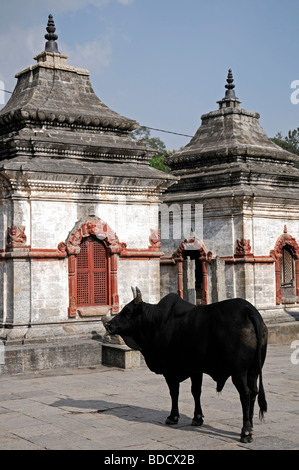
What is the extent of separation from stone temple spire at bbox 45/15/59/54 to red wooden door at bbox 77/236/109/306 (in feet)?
16.7

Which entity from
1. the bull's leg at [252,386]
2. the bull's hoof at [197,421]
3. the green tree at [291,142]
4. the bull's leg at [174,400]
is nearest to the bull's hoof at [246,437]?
the bull's leg at [252,386]

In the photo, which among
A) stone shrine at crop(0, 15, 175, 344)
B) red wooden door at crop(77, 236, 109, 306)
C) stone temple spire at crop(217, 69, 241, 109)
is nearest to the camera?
stone shrine at crop(0, 15, 175, 344)

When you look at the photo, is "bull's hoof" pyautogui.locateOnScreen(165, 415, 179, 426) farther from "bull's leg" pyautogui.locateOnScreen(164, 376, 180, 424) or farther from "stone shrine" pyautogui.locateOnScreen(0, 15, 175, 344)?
"stone shrine" pyautogui.locateOnScreen(0, 15, 175, 344)

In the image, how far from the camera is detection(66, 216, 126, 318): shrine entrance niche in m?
14.4

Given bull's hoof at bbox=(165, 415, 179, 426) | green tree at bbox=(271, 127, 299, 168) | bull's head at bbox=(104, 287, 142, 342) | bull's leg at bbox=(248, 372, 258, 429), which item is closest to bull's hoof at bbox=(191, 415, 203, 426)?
bull's hoof at bbox=(165, 415, 179, 426)

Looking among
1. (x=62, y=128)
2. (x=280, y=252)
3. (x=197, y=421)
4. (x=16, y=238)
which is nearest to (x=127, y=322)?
(x=197, y=421)

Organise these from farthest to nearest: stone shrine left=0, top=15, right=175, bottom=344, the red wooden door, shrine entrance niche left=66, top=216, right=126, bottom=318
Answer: the red wooden door < shrine entrance niche left=66, top=216, right=126, bottom=318 < stone shrine left=0, top=15, right=175, bottom=344

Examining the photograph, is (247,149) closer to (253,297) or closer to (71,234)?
(253,297)

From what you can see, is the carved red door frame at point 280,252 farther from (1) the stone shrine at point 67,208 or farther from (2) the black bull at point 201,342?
(2) the black bull at point 201,342

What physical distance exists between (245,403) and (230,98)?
47.5 ft

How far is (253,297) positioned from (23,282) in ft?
22.8

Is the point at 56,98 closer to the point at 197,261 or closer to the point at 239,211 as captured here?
the point at 239,211

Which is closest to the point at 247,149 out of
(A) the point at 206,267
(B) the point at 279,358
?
(A) the point at 206,267

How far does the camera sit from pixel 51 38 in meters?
16.4
